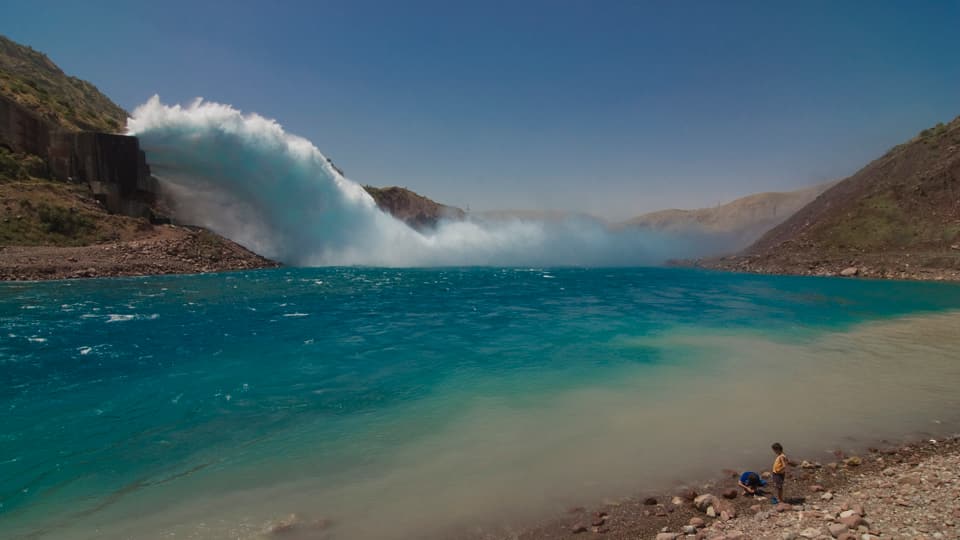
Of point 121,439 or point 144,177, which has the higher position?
point 144,177

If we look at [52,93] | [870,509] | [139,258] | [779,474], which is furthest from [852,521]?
[52,93]

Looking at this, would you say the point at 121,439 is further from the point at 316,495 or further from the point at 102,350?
the point at 102,350

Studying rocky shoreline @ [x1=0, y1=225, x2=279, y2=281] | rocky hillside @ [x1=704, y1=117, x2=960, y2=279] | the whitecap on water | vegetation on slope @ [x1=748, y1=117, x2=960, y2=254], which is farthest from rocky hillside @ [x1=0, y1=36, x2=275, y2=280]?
vegetation on slope @ [x1=748, y1=117, x2=960, y2=254]

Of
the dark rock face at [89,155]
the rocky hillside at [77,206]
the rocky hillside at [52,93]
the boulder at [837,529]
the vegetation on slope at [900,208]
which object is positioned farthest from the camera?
the rocky hillside at [52,93]

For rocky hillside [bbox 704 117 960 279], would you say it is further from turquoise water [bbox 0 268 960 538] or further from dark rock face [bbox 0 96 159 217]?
dark rock face [bbox 0 96 159 217]

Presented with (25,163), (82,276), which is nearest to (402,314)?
(82,276)

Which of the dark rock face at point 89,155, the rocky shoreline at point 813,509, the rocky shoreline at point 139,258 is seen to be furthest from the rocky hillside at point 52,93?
the rocky shoreline at point 813,509

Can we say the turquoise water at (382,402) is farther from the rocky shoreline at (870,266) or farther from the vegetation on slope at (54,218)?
the rocky shoreline at (870,266)

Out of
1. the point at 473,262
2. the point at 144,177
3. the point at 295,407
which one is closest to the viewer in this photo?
the point at 295,407

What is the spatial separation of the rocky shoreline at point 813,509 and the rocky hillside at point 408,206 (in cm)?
9214

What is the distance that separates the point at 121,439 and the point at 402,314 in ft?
45.1

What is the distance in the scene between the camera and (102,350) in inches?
517

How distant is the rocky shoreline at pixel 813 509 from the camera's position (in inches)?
173

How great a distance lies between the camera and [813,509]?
16.8 ft
